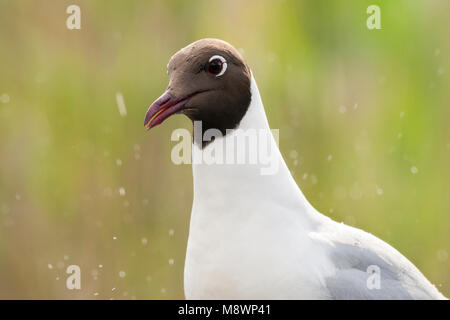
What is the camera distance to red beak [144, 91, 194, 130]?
173cm

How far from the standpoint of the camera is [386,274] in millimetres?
1806

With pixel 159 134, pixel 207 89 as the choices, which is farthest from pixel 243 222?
pixel 159 134

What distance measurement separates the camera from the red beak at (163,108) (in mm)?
1732

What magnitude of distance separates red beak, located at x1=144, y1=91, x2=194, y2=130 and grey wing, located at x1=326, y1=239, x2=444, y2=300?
49 centimetres

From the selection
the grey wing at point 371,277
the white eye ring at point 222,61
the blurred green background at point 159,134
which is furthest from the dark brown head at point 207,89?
the blurred green background at point 159,134

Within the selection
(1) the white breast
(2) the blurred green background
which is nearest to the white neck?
(1) the white breast

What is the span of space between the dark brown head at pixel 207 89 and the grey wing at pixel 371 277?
0.40 m

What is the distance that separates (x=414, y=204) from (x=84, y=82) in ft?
4.41

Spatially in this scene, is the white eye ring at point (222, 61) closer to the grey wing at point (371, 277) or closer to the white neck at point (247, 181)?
the white neck at point (247, 181)

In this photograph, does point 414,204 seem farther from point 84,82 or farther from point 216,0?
point 84,82

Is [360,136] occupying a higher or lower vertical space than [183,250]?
higher

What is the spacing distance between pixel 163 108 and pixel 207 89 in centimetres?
11
